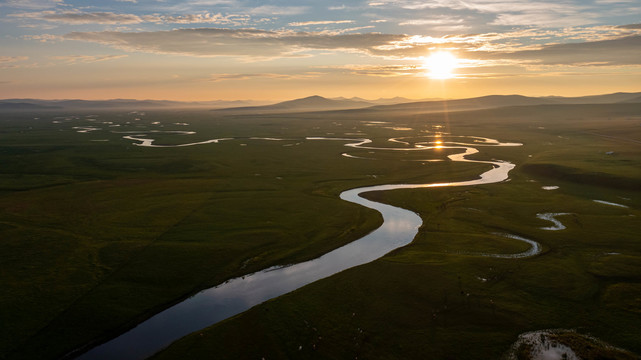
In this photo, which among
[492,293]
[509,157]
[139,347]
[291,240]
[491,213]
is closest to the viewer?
[139,347]

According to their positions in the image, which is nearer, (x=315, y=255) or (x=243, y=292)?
(x=243, y=292)

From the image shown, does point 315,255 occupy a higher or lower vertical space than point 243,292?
higher

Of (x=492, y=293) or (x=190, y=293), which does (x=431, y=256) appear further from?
(x=190, y=293)

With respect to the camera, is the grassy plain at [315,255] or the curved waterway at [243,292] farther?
the grassy plain at [315,255]

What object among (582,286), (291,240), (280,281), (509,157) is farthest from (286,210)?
(509,157)
